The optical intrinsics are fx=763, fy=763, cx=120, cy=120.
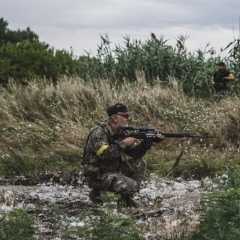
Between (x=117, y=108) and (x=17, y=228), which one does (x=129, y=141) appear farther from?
(x=17, y=228)

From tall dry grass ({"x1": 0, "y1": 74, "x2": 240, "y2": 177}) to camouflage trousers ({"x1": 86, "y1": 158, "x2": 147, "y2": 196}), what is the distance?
8.58 ft

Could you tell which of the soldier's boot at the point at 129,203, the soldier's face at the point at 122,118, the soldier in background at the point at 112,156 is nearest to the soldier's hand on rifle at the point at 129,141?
the soldier in background at the point at 112,156

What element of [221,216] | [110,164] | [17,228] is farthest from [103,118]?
[17,228]

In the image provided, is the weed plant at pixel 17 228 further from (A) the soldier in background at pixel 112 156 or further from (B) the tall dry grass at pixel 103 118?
(B) the tall dry grass at pixel 103 118

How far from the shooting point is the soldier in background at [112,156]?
8.56 metres

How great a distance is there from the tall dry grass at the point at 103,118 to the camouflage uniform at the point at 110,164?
2647mm

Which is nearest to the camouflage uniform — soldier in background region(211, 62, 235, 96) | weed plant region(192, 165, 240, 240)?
weed plant region(192, 165, 240, 240)

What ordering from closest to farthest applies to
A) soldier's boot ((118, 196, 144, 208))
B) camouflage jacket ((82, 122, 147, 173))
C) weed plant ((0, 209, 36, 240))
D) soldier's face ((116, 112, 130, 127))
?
weed plant ((0, 209, 36, 240)) → camouflage jacket ((82, 122, 147, 173)) → soldier's face ((116, 112, 130, 127)) → soldier's boot ((118, 196, 144, 208))

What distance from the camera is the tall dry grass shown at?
12380 mm

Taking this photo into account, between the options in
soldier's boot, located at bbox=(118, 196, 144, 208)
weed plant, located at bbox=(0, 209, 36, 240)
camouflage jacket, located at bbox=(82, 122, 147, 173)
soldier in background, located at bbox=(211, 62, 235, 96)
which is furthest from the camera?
soldier in background, located at bbox=(211, 62, 235, 96)

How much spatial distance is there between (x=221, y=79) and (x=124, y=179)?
809 cm

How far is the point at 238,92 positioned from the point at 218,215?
10226 mm

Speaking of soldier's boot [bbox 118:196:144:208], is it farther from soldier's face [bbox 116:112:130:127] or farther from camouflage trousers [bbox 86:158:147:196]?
soldier's face [bbox 116:112:130:127]

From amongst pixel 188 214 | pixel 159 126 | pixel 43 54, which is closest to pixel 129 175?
pixel 188 214
